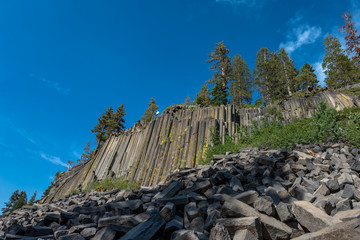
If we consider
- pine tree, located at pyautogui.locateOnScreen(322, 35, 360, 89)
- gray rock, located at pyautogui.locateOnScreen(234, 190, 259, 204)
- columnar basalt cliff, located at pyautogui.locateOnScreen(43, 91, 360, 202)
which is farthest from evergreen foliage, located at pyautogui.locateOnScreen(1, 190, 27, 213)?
pine tree, located at pyautogui.locateOnScreen(322, 35, 360, 89)

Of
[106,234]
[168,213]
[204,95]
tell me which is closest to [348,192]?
[168,213]

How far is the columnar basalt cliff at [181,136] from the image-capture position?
12922mm

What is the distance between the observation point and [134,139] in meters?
20.0

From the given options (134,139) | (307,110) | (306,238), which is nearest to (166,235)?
(306,238)

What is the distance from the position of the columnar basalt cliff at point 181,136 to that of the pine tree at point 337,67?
862 inches

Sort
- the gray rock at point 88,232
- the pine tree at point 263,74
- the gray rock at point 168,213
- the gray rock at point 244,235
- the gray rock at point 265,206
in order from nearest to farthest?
the gray rock at point 244,235 → the gray rock at point 265,206 → the gray rock at point 88,232 → the gray rock at point 168,213 → the pine tree at point 263,74

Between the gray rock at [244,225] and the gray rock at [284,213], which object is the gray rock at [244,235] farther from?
the gray rock at [284,213]

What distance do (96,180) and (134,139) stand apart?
232 inches

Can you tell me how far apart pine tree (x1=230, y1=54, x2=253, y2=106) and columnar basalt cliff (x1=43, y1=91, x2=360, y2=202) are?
87.5 feet

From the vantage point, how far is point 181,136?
14586 mm

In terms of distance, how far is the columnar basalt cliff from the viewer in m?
12.9

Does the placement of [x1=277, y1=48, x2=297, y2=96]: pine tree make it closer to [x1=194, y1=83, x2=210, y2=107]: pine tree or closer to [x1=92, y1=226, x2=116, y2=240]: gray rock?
[x1=194, y1=83, x2=210, y2=107]: pine tree

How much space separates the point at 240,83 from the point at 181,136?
33071 millimetres

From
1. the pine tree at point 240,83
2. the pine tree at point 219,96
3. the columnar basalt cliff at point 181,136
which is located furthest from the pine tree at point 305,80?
the columnar basalt cliff at point 181,136
